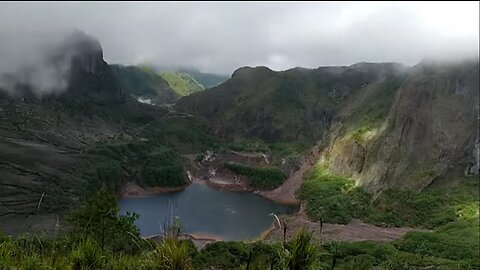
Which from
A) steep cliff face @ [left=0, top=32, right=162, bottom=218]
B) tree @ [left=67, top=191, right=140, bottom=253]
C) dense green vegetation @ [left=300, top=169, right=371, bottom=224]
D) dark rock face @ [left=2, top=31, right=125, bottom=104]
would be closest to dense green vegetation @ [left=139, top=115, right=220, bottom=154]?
steep cliff face @ [left=0, top=32, right=162, bottom=218]

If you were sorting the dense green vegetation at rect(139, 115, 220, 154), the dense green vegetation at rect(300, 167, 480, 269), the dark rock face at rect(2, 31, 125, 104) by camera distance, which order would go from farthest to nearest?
the dense green vegetation at rect(139, 115, 220, 154) → the dark rock face at rect(2, 31, 125, 104) → the dense green vegetation at rect(300, 167, 480, 269)

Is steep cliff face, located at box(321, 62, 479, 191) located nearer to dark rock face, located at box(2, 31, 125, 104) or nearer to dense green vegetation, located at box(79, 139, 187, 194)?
dense green vegetation, located at box(79, 139, 187, 194)

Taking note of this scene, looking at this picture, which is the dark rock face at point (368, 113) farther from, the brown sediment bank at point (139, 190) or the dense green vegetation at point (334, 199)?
the brown sediment bank at point (139, 190)

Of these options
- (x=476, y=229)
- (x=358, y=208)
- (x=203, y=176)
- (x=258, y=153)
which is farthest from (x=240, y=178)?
(x=476, y=229)

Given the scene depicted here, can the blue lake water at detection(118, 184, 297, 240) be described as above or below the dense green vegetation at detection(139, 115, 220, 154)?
below

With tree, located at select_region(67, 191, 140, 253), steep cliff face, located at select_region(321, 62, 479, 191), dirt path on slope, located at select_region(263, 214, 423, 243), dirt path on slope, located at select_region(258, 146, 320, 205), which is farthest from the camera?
dirt path on slope, located at select_region(258, 146, 320, 205)

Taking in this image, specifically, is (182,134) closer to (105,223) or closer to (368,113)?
(368,113)
